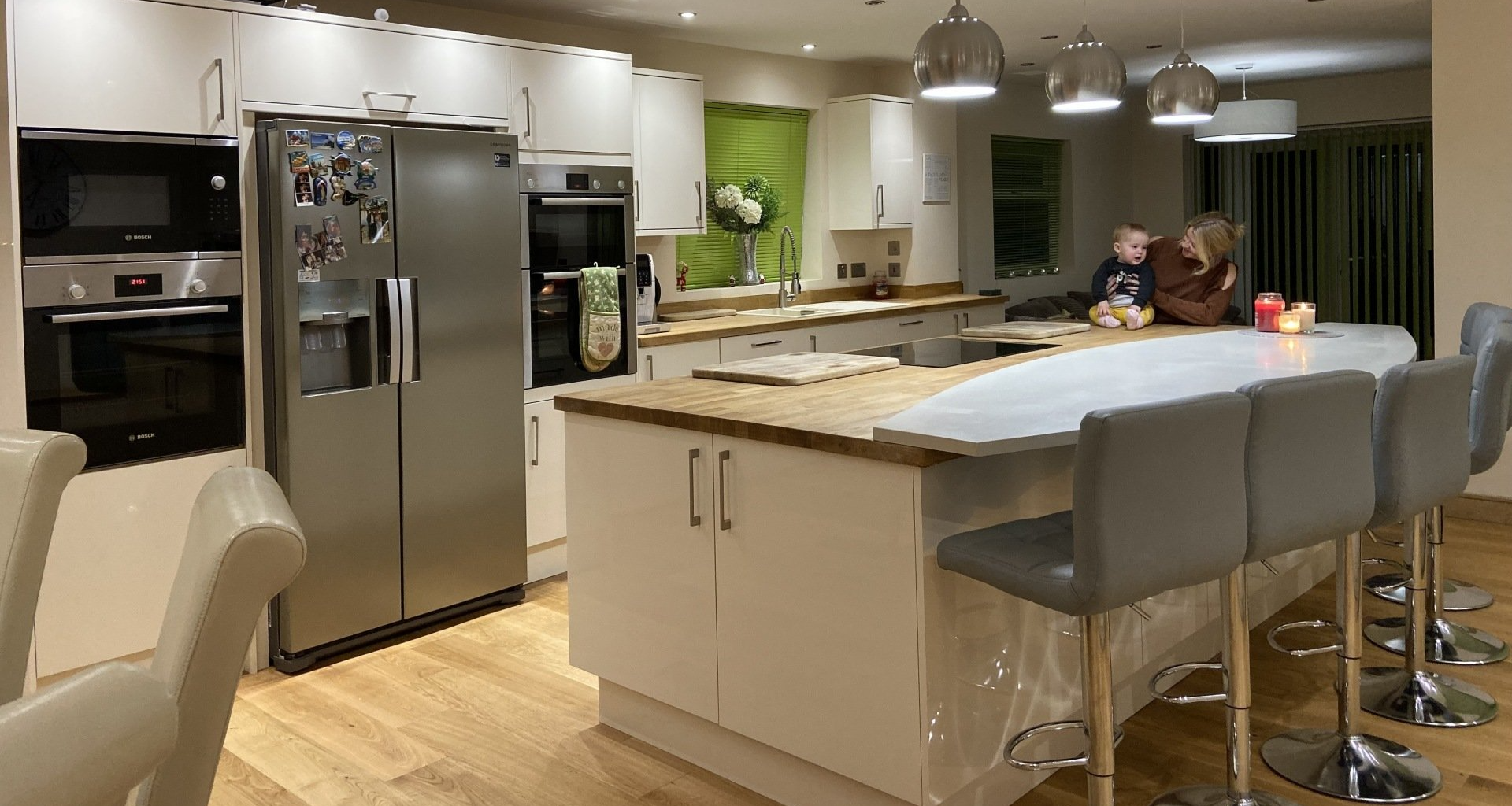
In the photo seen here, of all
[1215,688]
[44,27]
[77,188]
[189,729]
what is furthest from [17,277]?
[1215,688]

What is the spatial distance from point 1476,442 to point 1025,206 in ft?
19.3

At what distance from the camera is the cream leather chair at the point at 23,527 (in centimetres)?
178

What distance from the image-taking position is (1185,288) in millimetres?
4793

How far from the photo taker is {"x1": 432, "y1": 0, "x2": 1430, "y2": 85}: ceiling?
5.35m

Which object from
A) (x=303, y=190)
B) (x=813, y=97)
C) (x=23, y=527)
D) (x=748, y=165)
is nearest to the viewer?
(x=23, y=527)

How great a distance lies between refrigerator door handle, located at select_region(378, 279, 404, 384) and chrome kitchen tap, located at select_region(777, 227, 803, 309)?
2671 mm

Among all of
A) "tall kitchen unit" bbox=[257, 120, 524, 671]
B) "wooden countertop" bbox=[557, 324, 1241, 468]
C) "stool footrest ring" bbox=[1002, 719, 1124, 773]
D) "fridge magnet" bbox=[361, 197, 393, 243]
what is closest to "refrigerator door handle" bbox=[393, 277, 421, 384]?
"tall kitchen unit" bbox=[257, 120, 524, 671]

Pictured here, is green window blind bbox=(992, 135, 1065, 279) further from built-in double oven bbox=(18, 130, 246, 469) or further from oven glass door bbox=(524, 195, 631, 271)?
built-in double oven bbox=(18, 130, 246, 469)

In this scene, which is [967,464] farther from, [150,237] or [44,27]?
[44,27]

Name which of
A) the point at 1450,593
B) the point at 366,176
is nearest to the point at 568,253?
the point at 366,176

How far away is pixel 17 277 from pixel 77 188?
0.30 meters

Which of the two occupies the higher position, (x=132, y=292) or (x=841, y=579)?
(x=132, y=292)

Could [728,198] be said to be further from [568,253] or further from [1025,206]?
[1025,206]

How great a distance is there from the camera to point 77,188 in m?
3.39
